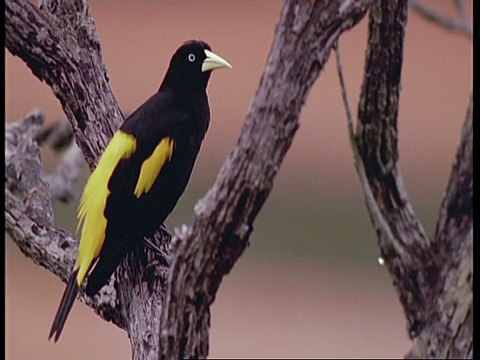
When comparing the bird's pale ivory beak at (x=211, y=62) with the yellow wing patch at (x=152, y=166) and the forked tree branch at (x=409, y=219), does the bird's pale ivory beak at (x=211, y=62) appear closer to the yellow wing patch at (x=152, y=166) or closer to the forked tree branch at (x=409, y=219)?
the yellow wing patch at (x=152, y=166)

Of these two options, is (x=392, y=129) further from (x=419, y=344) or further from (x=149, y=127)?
(x=149, y=127)

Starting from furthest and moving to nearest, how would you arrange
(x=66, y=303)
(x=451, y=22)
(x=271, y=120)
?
(x=66, y=303) → (x=451, y=22) → (x=271, y=120)

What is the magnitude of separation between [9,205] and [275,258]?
621mm

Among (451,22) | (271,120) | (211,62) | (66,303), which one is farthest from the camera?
(211,62)

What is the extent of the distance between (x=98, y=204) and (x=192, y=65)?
0.29m

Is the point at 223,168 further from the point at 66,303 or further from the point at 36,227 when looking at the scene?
the point at 36,227

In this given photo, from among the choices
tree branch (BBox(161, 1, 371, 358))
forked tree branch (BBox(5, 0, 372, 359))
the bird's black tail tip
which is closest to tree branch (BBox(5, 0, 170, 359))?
forked tree branch (BBox(5, 0, 372, 359))

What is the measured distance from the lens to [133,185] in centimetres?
138

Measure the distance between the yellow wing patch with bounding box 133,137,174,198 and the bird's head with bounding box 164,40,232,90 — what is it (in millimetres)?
151

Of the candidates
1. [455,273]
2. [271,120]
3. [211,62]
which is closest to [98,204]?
[211,62]

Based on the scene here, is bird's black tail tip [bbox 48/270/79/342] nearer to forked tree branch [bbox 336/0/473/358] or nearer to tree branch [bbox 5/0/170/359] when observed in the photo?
tree branch [bbox 5/0/170/359]

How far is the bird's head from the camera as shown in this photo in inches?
57.9

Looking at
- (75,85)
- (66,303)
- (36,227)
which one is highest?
(75,85)

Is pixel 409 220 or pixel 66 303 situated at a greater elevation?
pixel 409 220
